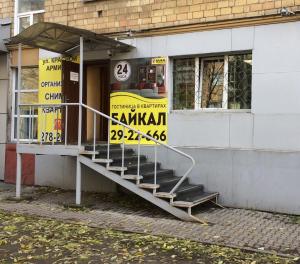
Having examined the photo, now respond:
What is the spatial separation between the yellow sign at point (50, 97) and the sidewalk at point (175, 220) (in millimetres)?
1576

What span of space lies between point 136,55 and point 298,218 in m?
4.57

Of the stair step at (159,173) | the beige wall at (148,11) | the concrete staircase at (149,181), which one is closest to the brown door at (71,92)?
the beige wall at (148,11)

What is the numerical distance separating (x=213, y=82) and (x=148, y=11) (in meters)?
2.03

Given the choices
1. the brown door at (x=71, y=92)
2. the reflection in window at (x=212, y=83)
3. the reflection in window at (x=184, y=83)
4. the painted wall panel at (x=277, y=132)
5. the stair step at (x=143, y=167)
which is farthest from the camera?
the brown door at (x=71, y=92)

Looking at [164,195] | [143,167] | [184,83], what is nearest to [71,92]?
[184,83]

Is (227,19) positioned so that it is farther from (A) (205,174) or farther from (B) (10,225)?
(B) (10,225)

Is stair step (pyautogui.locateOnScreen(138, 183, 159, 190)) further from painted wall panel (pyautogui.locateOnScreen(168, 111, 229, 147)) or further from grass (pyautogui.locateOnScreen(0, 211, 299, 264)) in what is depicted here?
painted wall panel (pyautogui.locateOnScreen(168, 111, 229, 147))

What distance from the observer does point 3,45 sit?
11.9 meters

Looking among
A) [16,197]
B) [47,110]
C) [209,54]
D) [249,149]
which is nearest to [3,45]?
[47,110]

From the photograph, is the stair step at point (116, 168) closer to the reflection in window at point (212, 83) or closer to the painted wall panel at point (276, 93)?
the reflection in window at point (212, 83)

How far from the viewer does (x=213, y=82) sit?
31.0 ft

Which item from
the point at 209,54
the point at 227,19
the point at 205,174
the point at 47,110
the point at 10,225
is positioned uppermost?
the point at 227,19

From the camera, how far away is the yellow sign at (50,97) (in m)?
10.9

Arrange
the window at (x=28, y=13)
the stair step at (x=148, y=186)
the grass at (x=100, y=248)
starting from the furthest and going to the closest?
the window at (x=28, y=13), the stair step at (x=148, y=186), the grass at (x=100, y=248)
